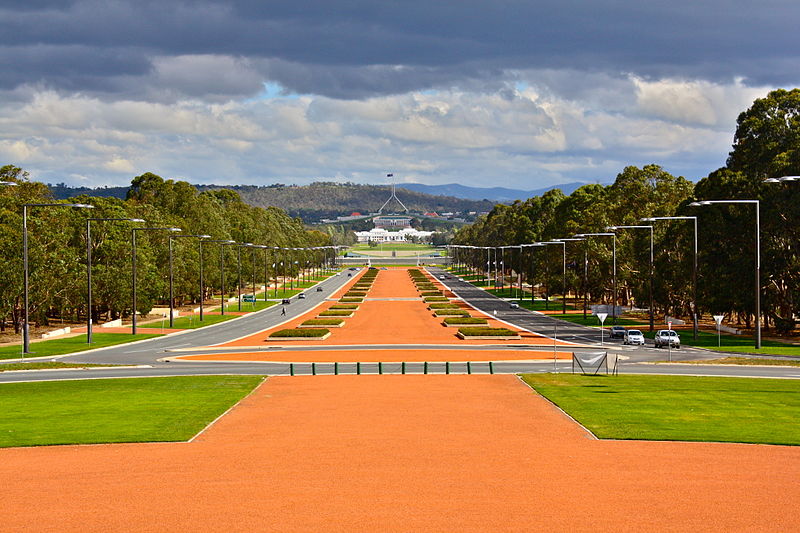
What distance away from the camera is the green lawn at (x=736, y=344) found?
71.0 m

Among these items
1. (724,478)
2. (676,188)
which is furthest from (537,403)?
(676,188)

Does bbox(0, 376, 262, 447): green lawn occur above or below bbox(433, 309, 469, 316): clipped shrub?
above

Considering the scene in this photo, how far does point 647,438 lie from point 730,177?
57671 millimetres

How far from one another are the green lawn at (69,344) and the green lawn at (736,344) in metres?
51.5

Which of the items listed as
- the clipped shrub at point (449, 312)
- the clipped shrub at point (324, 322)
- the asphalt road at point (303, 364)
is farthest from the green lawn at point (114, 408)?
the clipped shrub at point (449, 312)

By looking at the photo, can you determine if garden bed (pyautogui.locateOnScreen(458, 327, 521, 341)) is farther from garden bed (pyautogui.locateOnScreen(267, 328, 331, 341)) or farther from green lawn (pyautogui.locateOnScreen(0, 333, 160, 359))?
green lawn (pyautogui.locateOnScreen(0, 333, 160, 359))

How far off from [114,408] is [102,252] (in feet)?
229

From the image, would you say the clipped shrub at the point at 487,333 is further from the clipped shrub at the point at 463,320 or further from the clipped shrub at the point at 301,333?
the clipped shrub at the point at 463,320

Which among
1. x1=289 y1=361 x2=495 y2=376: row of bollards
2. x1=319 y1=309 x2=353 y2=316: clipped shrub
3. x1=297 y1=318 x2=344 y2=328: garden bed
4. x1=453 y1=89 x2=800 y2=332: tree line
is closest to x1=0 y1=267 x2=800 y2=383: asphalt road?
x1=289 y1=361 x2=495 y2=376: row of bollards

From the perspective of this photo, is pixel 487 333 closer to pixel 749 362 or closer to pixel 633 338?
pixel 633 338

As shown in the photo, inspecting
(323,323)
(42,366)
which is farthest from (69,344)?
(323,323)

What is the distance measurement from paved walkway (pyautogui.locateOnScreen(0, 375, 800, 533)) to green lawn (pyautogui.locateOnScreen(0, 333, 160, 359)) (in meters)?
38.4

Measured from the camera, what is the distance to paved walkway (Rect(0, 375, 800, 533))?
24109mm

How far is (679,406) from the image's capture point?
4350cm
